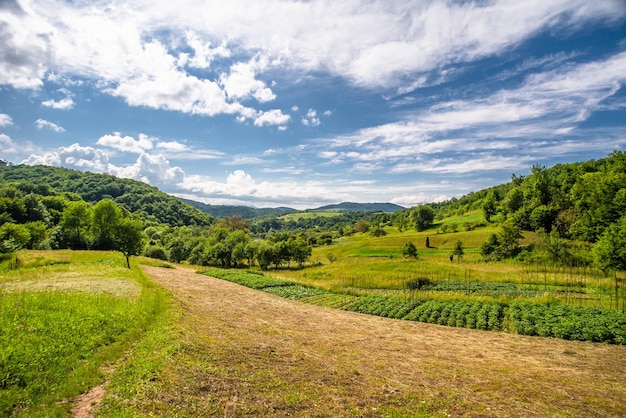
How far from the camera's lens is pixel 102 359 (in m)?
11.4

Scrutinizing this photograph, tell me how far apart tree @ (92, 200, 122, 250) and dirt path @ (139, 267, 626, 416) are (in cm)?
5792

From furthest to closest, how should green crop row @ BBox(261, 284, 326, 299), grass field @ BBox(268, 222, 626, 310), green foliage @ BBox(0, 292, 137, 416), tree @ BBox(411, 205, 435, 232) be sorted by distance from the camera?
tree @ BBox(411, 205, 435, 232) → green crop row @ BBox(261, 284, 326, 299) → grass field @ BBox(268, 222, 626, 310) → green foliage @ BBox(0, 292, 137, 416)

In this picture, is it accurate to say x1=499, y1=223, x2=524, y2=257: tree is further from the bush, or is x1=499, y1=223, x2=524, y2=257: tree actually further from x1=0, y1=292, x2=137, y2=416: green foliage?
the bush

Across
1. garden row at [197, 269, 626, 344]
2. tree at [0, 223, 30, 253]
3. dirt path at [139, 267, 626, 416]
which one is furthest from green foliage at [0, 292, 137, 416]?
tree at [0, 223, 30, 253]

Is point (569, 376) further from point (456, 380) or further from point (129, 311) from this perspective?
point (129, 311)

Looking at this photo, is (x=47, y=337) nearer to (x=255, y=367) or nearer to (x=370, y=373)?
(x=255, y=367)

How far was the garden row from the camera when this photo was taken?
811 inches

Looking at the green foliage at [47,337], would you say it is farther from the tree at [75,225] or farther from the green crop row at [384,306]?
the tree at [75,225]

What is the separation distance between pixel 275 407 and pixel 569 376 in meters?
13.7

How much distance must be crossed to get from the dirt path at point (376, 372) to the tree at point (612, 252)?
1063 inches

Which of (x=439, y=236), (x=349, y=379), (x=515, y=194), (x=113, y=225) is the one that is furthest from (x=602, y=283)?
(x=113, y=225)

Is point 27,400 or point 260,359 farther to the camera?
point 260,359

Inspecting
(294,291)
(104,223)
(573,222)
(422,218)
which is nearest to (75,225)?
(104,223)

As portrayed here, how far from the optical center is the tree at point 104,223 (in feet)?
216
